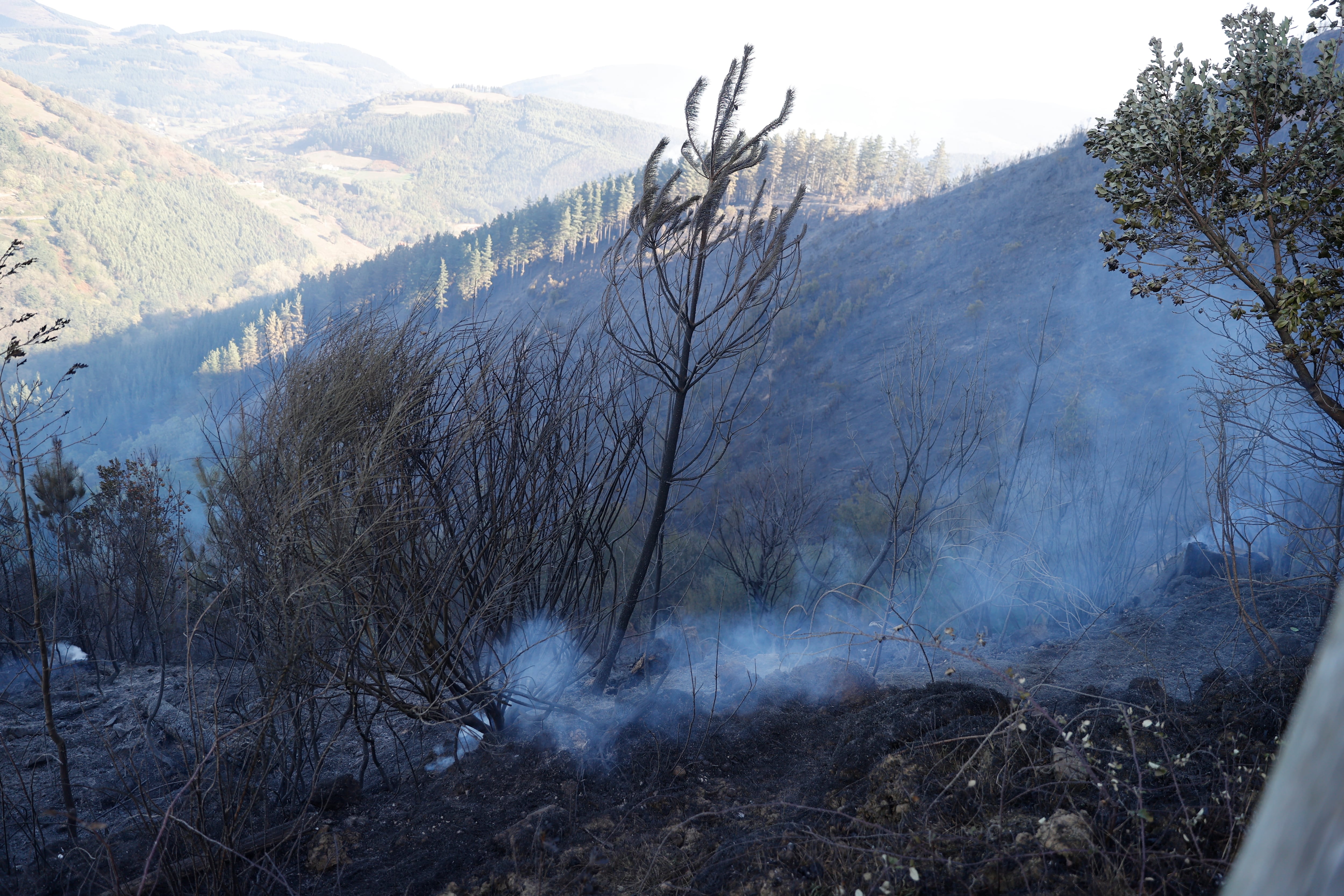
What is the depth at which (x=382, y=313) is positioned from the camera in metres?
4.75

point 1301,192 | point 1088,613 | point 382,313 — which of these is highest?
point 1301,192

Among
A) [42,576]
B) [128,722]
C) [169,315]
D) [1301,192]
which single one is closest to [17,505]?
[42,576]

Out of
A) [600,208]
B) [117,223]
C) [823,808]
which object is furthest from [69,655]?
[117,223]

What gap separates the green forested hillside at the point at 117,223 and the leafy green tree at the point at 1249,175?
105966 mm

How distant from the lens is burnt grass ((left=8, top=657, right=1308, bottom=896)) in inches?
94.0

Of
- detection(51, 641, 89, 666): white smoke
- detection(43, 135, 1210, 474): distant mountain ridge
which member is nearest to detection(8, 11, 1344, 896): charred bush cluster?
detection(51, 641, 89, 666): white smoke

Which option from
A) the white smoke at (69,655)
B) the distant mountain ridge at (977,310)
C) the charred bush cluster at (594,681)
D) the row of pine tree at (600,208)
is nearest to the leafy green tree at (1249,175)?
the charred bush cluster at (594,681)

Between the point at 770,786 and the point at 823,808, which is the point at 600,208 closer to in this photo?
the point at 770,786

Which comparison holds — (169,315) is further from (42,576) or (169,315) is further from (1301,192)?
(1301,192)

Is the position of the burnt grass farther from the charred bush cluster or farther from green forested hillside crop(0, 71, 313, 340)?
green forested hillside crop(0, 71, 313, 340)

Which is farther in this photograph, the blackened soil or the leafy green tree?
the leafy green tree

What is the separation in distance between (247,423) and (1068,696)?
5720 mm

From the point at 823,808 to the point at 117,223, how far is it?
489 ft

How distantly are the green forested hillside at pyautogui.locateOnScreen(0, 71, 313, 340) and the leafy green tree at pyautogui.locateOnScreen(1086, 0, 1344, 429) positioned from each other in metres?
106
